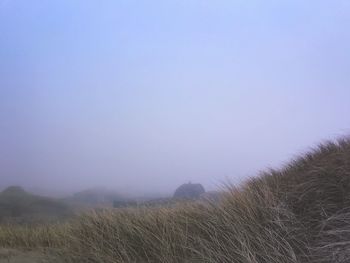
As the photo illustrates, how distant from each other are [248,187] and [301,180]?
3.53 ft

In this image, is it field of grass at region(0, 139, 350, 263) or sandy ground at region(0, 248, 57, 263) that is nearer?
field of grass at region(0, 139, 350, 263)

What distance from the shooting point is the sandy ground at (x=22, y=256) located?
941 centimetres

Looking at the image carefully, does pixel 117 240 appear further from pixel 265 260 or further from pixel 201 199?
pixel 265 260

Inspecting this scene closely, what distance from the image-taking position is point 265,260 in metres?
6.58

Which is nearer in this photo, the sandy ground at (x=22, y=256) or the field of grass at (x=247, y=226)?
the field of grass at (x=247, y=226)

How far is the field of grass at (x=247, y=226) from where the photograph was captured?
6.55 meters

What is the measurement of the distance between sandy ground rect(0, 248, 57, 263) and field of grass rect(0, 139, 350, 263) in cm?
33

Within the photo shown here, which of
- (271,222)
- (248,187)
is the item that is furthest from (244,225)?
(248,187)

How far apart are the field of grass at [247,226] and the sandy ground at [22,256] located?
0.33 metres

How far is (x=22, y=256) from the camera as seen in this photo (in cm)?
1019

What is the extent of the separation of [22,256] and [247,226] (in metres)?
5.02

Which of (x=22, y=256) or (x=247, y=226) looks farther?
(x=22, y=256)

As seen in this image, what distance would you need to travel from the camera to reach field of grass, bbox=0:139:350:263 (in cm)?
655

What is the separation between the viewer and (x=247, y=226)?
739cm
